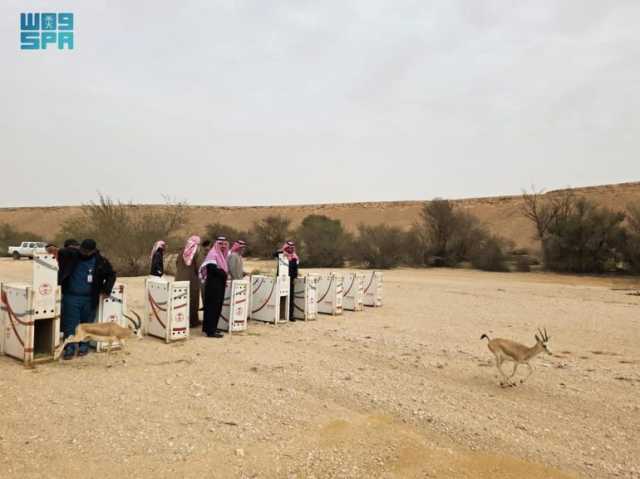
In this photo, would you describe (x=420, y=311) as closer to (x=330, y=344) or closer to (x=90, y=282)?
(x=330, y=344)

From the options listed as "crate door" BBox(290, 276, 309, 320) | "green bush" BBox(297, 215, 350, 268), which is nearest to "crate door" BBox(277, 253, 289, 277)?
"crate door" BBox(290, 276, 309, 320)

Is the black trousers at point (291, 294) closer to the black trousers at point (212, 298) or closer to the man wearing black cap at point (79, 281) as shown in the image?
the black trousers at point (212, 298)

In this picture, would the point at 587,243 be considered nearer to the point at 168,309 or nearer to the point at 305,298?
the point at 305,298

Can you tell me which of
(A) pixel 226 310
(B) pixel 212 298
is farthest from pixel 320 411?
(A) pixel 226 310

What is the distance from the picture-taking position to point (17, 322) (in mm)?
6965

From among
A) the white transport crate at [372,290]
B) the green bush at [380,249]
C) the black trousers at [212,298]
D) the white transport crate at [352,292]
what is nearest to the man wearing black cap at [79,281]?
the black trousers at [212,298]

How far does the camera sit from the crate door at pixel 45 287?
6.84 meters

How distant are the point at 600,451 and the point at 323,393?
2.82 metres

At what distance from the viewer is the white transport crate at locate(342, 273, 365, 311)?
13.3 metres

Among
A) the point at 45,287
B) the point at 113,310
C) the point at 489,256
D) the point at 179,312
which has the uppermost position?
the point at 45,287

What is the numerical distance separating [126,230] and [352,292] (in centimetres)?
1362

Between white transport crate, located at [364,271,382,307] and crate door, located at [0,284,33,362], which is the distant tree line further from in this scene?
crate door, located at [0,284,33,362]

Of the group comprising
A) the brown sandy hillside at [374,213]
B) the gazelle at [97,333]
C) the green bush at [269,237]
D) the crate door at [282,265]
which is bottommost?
the gazelle at [97,333]

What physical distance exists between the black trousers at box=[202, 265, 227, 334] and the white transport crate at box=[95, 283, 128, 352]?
150cm
